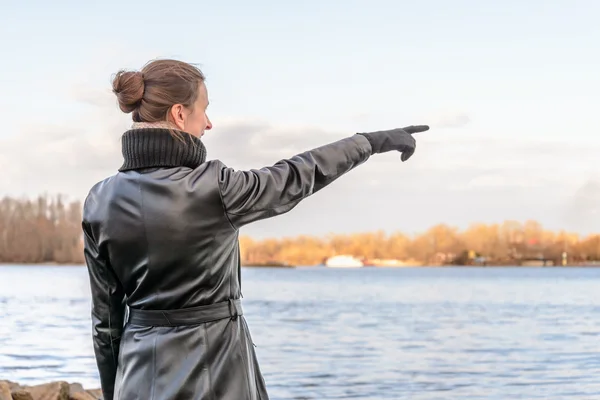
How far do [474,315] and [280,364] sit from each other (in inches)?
617

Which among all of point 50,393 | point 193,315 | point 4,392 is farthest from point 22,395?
point 193,315

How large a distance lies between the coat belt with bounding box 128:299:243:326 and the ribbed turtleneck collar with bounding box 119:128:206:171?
36cm

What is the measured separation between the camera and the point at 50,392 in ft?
24.2

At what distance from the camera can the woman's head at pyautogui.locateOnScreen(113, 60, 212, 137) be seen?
87.9 inches

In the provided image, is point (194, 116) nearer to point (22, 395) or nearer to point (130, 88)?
point (130, 88)

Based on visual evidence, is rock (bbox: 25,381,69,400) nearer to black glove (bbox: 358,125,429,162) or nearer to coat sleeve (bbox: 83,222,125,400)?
coat sleeve (bbox: 83,222,125,400)

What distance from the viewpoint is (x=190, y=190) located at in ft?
7.07

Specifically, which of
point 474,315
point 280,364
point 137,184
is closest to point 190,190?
point 137,184

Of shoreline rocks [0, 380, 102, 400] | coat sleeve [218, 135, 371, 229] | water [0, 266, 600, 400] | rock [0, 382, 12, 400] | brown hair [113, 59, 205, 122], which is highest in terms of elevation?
brown hair [113, 59, 205, 122]

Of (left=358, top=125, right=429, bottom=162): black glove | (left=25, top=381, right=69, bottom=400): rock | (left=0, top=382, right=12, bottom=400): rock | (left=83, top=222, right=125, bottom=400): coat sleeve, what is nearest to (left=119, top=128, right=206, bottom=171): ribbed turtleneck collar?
(left=83, top=222, right=125, bottom=400): coat sleeve

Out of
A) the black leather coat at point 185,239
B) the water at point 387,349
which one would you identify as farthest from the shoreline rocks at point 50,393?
the black leather coat at point 185,239

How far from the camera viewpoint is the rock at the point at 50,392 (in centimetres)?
731

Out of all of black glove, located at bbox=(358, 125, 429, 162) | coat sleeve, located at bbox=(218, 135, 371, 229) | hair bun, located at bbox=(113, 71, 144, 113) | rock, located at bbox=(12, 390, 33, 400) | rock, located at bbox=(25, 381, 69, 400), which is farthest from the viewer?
rock, located at bbox=(25, 381, 69, 400)

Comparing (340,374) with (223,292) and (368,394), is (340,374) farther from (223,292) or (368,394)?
(223,292)
